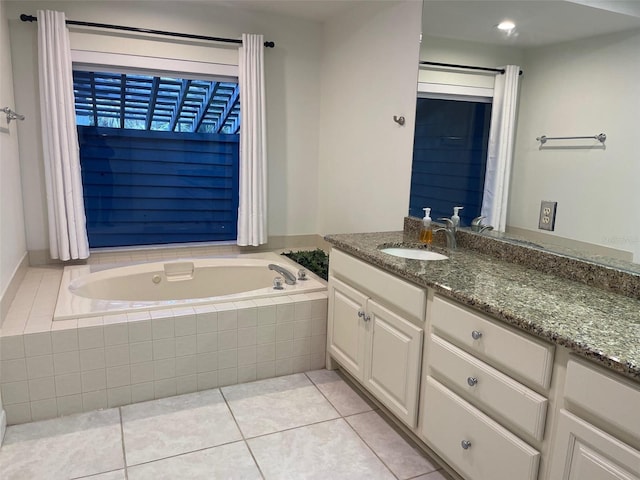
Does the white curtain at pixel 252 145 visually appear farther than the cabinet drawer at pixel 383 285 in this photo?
Yes

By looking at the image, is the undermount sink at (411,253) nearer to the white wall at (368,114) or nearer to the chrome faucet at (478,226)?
the chrome faucet at (478,226)

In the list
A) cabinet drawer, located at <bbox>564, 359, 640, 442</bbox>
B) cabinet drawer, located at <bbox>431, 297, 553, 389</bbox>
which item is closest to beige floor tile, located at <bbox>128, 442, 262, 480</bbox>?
cabinet drawer, located at <bbox>431, 297, 553, 389</bbox>

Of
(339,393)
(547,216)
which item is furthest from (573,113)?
(339,393)

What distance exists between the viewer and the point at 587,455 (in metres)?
1.20

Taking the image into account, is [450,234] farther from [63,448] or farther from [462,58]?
[63,448]

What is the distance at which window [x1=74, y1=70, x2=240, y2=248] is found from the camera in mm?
3535

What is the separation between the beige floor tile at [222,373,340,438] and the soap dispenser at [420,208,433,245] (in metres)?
1.00

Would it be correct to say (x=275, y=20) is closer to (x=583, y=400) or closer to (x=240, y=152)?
(x=240, y=152)

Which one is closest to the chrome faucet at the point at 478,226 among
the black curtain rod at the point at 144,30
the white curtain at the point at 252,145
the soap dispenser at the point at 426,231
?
the soap dispenser at the point at 426,231

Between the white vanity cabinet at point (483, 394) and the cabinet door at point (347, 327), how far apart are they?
0.51 m

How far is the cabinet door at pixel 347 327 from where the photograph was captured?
230 centimetres

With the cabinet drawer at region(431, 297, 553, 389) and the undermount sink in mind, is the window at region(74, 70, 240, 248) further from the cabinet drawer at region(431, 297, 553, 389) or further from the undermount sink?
the cabinet drawer at region(431, 297, 553, 389)

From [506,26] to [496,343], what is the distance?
1514 millimetres

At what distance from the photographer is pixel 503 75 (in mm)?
2180
